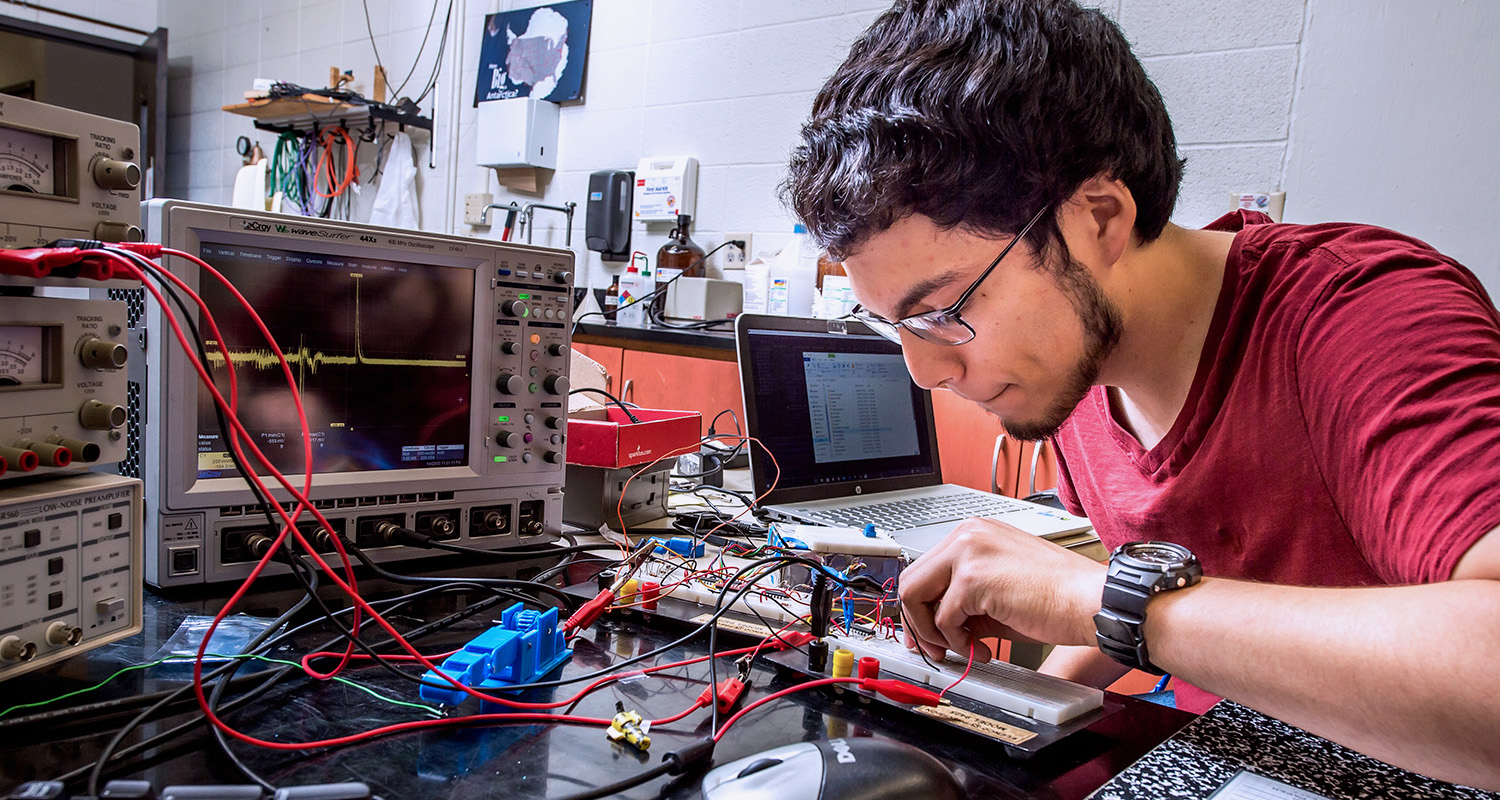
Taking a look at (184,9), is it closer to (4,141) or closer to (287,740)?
(4,141)

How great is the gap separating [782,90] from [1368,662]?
2796 mm

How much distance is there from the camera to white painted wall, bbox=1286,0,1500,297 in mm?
1891

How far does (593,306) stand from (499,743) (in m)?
3.15

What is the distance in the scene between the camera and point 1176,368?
1011 mm

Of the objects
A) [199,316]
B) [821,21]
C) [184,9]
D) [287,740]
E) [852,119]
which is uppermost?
[184,9]

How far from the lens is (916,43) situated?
0.88 meters

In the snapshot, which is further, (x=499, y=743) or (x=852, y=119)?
(x=852, y=119)

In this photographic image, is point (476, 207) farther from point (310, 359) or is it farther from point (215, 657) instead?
point (215, 657)

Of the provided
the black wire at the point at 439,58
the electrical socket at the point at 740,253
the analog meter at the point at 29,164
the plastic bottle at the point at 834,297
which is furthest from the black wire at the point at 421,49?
the analog meter at the point at 29,164

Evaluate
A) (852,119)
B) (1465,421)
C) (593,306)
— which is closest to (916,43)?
(852,119)

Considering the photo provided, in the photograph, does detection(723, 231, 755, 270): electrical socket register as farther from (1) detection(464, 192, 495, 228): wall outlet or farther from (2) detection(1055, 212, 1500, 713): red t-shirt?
(2) detection(1055, 212, 1500, 713): red t-shirt

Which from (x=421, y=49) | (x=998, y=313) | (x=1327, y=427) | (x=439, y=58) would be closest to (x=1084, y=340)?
(x=998, y=313)

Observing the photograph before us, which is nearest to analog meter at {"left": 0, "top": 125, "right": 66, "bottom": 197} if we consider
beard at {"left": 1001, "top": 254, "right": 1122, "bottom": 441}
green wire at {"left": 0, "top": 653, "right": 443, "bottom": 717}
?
green wire at {"left": 0, "top": 653, "right": 443, "bottom": 717}

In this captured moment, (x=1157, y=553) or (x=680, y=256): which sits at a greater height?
(x=680, y=256)
